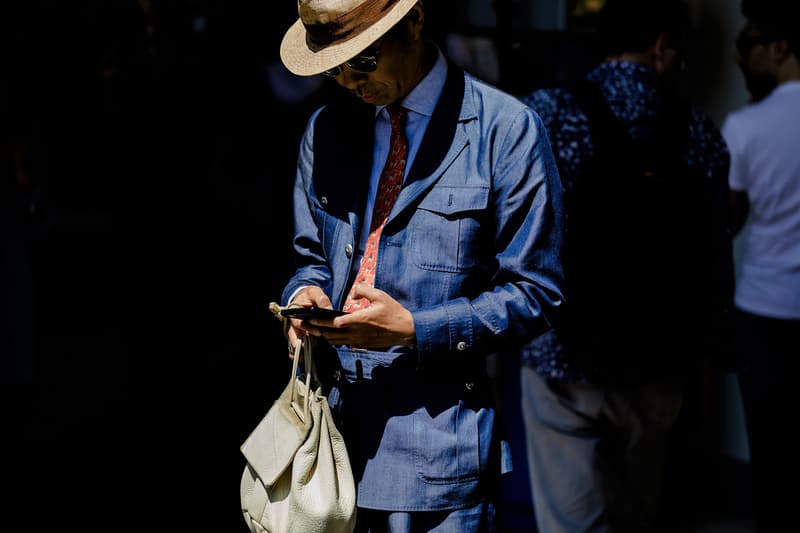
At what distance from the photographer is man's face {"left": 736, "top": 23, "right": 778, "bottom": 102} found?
364 centimetres

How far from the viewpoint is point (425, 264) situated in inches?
87.0

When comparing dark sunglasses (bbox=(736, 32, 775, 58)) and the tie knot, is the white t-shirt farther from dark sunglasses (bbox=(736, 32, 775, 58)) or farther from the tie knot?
the tie knot

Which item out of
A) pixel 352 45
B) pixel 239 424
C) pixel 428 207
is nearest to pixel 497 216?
pixel 428 207

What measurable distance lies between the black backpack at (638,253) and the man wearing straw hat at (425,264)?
84 centimetres

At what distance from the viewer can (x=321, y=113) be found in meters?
2.50

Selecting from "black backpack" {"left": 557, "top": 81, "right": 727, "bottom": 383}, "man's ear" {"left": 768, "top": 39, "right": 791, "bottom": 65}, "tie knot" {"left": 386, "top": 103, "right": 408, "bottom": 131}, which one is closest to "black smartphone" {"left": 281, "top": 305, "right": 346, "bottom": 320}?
"tie knot" {"left": 386, "top": 103, "right": 408, "bottom": 131}

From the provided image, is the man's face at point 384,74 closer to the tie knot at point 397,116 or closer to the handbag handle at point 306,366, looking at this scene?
the tie knot at point 397,116

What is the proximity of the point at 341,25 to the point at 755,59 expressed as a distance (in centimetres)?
214

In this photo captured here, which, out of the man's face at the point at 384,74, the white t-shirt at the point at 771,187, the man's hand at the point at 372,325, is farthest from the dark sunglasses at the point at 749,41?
the man's hand at the point at 372,325

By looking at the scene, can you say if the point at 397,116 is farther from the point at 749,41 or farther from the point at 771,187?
the point at 749,41

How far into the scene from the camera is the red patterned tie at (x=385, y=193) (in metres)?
2.28

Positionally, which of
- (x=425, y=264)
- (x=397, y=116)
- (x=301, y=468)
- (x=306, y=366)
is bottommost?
(x=301, y=468)

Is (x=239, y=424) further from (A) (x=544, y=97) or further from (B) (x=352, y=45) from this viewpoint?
(B) (x=352, y=45)

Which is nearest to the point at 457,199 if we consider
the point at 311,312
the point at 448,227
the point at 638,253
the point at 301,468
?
the point at 448,227
